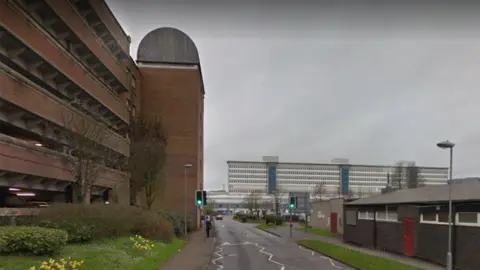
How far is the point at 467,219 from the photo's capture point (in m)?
18.2

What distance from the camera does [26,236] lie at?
37.2 ft

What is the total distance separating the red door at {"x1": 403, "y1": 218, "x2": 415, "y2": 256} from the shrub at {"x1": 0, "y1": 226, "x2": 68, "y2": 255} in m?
18.7

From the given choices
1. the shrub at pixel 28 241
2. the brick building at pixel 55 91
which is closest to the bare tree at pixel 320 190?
the brick building at pixel 55 91

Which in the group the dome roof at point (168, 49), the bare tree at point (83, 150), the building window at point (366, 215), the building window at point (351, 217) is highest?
the dome roof at point (168, 49)

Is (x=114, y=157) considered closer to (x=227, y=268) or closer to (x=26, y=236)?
(x=227, y=268)

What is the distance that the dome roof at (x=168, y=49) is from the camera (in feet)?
180

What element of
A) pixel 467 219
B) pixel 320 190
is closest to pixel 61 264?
pixel 467 219

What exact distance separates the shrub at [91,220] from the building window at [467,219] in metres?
15.7

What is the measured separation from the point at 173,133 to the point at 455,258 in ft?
129

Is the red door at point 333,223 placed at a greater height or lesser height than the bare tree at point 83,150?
lesser

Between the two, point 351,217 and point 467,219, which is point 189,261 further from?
point 351,217

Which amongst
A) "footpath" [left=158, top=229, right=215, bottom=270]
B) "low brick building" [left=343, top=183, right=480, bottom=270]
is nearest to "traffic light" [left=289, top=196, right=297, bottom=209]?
"low brick building" [left=343, top=183, right=480, bottom=270]

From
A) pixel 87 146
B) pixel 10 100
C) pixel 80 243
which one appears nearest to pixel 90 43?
pixel 87 146

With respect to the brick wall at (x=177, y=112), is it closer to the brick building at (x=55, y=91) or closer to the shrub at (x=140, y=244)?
the brick building at (x=55, y=91)
